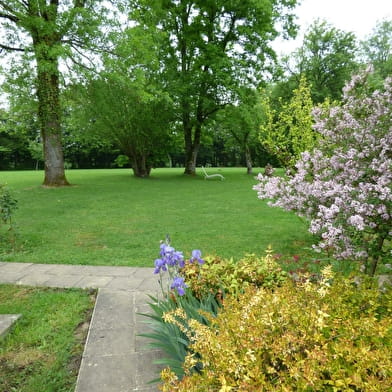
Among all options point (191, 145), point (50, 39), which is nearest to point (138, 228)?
point (50, 39)

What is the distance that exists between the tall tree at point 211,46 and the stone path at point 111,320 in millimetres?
14652

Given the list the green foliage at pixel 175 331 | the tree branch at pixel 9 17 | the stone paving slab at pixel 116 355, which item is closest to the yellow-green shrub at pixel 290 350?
the green foliage at pixel 175 331

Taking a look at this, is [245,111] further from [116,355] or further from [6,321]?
[116,355]

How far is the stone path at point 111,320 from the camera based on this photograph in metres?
2.16

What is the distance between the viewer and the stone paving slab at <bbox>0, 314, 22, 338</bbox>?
2.79 m

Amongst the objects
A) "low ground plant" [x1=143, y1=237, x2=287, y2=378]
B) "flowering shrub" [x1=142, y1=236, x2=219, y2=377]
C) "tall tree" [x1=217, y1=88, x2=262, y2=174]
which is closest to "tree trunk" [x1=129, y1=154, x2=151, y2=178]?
"tall tree" [x1=217, y1=88, x2=262, y2=174]

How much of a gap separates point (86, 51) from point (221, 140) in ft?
117

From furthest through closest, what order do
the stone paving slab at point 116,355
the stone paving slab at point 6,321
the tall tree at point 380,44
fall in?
1. the tall tree at point 380,44
2. the stone paving slab at point 6,321
3. the stone paving slab at point 116,355

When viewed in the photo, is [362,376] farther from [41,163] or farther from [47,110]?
[41,163]

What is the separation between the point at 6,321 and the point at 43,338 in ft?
1.70

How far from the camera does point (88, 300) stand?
136 inches

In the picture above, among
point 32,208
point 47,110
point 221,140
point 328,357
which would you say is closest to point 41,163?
point 221,140

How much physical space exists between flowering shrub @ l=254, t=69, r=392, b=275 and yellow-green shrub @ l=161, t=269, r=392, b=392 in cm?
93

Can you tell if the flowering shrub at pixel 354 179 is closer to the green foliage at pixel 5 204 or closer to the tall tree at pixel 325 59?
the green foliage at pixel 5 204
